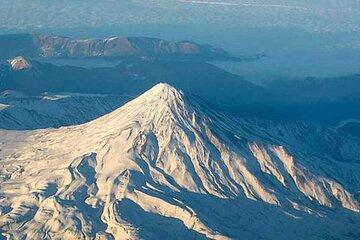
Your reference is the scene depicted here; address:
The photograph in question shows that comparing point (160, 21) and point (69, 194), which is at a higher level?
point (69, 194)

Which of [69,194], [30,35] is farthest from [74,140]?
[30,35]

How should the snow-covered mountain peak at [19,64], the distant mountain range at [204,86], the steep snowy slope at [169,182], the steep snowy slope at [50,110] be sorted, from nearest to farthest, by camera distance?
1. the steep snowy slope at [169,182]
2. the steep snowy slope at [50,110]
3. the distant mountain range at [204,86]
4. the snow-covered mountain peak at [19,64]

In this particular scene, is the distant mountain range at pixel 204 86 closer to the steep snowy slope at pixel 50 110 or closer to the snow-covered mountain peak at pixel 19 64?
the snow-covered mountain peak at pixel 19 64

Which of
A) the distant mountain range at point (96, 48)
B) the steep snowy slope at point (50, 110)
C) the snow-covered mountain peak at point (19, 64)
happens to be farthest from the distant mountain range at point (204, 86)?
the steep snowy slope at point (50, 110)

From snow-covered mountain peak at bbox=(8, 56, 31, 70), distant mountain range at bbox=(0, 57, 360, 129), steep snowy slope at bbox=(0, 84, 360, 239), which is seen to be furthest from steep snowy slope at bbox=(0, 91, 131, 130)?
snow-covered mountain peak at bbox=(8, 56, 31, 70)

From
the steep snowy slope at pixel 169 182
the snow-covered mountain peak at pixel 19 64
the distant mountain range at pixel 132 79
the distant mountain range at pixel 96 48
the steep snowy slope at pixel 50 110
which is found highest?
the steep snowy slope at pixel 169 182

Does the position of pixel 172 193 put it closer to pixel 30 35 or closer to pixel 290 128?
pixel 290 128

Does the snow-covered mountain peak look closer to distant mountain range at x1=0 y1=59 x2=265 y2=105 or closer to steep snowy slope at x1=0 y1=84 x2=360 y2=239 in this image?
distant mountain range at x1=0 y1=59 x2=265 y2=105
